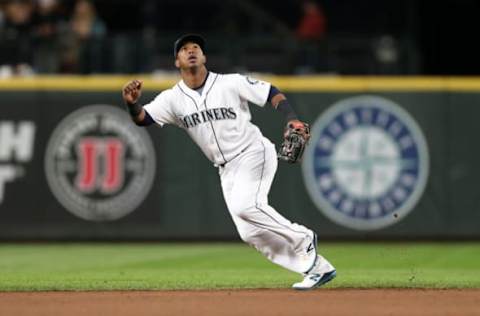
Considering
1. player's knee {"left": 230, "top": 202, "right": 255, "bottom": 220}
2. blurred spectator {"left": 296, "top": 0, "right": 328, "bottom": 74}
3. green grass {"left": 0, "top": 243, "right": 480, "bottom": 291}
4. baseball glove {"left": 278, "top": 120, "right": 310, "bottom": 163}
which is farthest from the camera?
blurred spectator {"left": 296, "top": 0, "right": 328, "bottom": 74}

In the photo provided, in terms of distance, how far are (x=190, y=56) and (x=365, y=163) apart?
5868 millimetres

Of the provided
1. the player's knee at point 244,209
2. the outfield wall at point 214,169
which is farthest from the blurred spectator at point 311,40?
the player's knee at point 244,209

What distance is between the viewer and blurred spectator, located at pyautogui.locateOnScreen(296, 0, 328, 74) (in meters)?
15.0

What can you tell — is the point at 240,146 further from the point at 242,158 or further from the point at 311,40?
the point at 311,40

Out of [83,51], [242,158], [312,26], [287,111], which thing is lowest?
[242,158]

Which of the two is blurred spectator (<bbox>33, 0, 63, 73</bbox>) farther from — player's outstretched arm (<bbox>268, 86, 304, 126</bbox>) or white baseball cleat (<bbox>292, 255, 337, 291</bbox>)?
white baseball cleat (<bbox>292, 255, 337, 291</bbox>)

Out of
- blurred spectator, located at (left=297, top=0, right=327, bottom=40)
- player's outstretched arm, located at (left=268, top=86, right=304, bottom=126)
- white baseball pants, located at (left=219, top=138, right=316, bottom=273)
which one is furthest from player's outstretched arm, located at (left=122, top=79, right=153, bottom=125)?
blurred spectator, located at (left=297, top=0, right=327, bottom=40)

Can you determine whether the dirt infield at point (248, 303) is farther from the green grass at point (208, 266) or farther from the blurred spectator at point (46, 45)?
the blurred spectator at point (46, 45)

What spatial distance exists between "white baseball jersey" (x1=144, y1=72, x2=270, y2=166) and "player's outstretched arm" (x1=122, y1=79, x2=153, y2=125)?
0.69 ft

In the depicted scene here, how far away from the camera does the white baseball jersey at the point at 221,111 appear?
841 centimetres

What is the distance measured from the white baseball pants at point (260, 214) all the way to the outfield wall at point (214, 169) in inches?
214

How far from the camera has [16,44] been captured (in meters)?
14.8

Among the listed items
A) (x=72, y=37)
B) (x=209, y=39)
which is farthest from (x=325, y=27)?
(x=72, y=37)

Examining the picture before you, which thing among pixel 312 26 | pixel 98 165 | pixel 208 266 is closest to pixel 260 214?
pixel 208 266
